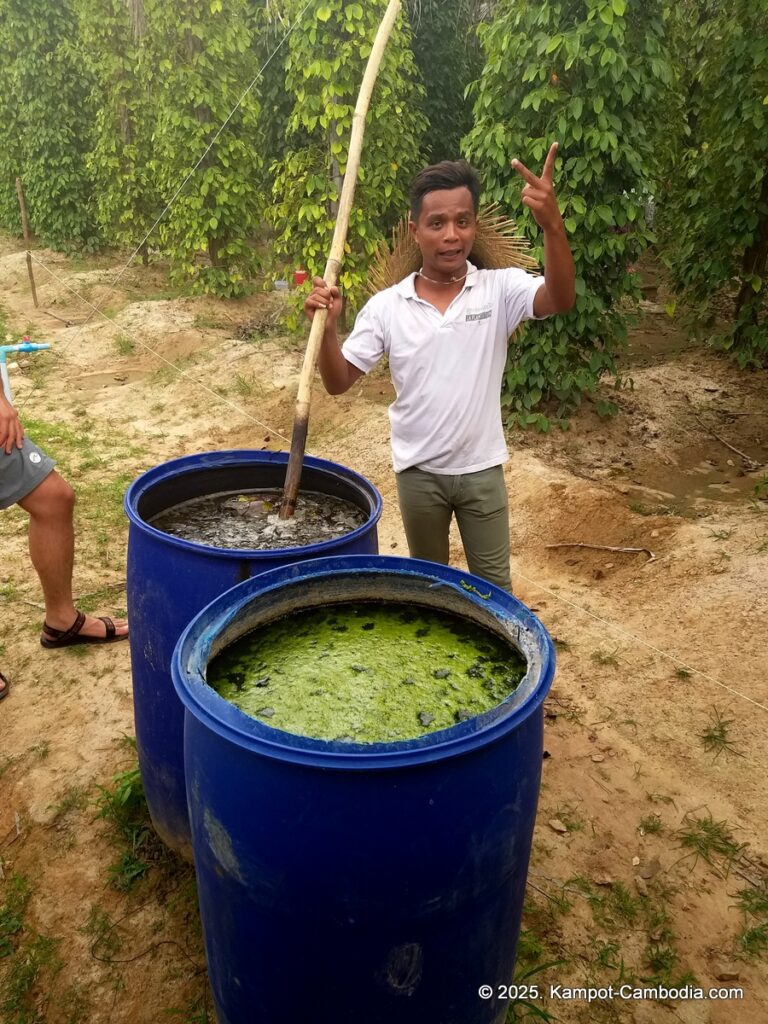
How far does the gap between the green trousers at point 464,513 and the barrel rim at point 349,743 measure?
79 centimetres

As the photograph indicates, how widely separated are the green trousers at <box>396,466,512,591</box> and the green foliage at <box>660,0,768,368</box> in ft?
16.2

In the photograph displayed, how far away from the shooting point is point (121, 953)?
2205 millimetres

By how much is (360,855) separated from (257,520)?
1.31 meters

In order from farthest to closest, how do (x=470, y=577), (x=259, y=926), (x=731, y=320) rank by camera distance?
1. (x=731, y=320)
2. (x=470, y=577)
3. (x=259, y=926)

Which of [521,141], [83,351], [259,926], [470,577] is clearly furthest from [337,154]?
[259,926]

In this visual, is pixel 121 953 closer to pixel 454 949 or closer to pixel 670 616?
pixel 454 949

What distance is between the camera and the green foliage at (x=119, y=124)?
10.6 metres

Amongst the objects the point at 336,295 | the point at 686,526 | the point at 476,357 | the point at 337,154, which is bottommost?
the point at 686,526

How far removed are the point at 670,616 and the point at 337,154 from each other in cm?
509

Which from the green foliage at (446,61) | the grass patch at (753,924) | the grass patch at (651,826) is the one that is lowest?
the grass patch at (651,826)

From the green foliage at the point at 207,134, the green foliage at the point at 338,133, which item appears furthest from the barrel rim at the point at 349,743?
the green foliage at the point at 207,134

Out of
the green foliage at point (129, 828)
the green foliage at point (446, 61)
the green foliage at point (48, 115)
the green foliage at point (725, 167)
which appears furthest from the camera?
the green foliage at point (48, 115)

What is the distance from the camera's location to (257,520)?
2375 mm

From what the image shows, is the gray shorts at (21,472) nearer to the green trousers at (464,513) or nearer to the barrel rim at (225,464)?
the barrel rim at (225,464)
